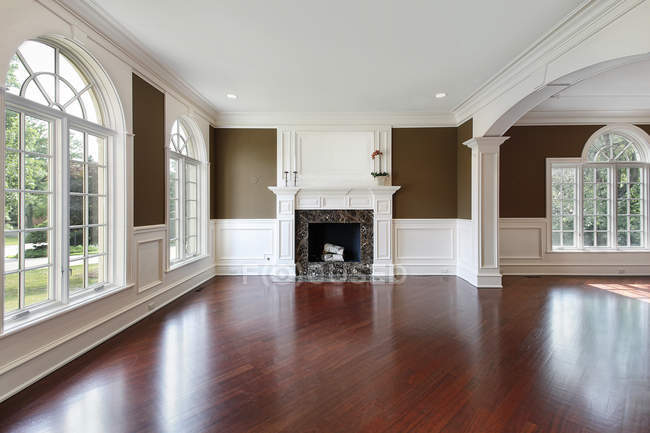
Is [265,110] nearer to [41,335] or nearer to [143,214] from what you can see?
[143,214]

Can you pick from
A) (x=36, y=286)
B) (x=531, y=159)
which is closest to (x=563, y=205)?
(x=531, y=159)

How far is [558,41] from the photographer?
2.74m

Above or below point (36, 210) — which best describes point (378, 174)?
above

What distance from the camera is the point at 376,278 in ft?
16.2

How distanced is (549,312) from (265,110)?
5.07 m

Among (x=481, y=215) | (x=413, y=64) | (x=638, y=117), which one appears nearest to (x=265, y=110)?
(x=413, y=64)

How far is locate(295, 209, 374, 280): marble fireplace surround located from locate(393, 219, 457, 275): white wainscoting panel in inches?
19.9

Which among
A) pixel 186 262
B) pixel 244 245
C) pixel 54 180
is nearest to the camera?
pixel 54 180

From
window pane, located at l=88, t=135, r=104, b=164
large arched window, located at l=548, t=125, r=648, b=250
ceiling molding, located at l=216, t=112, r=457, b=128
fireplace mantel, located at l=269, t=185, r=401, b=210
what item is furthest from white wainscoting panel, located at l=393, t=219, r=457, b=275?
window pane, located at l=88, t=135, r=104, b=164

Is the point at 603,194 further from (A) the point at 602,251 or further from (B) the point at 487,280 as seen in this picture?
(B) the point at 487,280

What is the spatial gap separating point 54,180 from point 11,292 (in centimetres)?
89

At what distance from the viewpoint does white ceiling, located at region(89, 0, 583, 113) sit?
2412 mm

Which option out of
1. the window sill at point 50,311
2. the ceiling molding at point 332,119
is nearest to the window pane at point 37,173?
the window sill at point 50,311

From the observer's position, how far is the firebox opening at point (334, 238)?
5.37m
